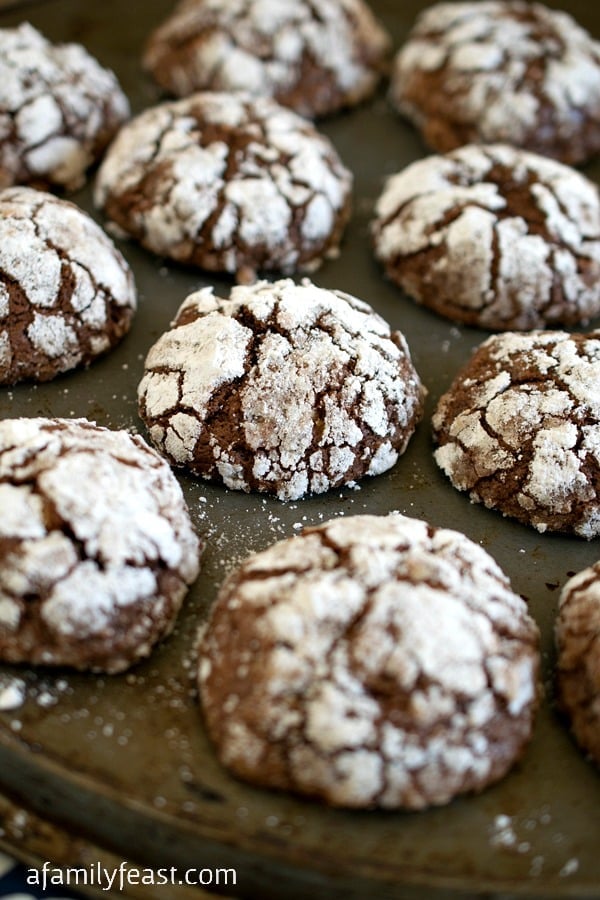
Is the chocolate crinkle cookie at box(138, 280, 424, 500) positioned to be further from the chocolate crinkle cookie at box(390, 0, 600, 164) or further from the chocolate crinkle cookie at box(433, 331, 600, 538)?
the chocolate crinkle cookie at box(390, 0, 600, 164)

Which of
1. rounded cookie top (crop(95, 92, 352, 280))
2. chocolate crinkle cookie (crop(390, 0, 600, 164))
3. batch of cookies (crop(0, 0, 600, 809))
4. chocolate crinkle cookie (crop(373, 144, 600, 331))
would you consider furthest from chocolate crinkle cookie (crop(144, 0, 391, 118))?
chocolate crinkle cookie (crop(373, 144, 600, 331))

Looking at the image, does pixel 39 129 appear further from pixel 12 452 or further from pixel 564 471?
pixel 564 471

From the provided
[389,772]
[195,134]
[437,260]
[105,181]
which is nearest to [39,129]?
[105,181]

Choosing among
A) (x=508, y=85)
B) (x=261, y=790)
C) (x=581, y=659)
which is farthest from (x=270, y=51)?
(x=261, y=790)

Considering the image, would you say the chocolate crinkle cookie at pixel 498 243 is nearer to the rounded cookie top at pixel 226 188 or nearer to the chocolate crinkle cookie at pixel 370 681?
the rounded cookie top at pixel 226 188

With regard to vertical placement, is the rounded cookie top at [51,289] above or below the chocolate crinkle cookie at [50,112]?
below

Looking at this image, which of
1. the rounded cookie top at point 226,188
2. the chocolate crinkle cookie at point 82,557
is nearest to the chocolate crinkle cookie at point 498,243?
the rounded cookie top at point 226,188

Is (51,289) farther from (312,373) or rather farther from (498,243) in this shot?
(498,243)

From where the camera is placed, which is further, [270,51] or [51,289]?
[270,51]
